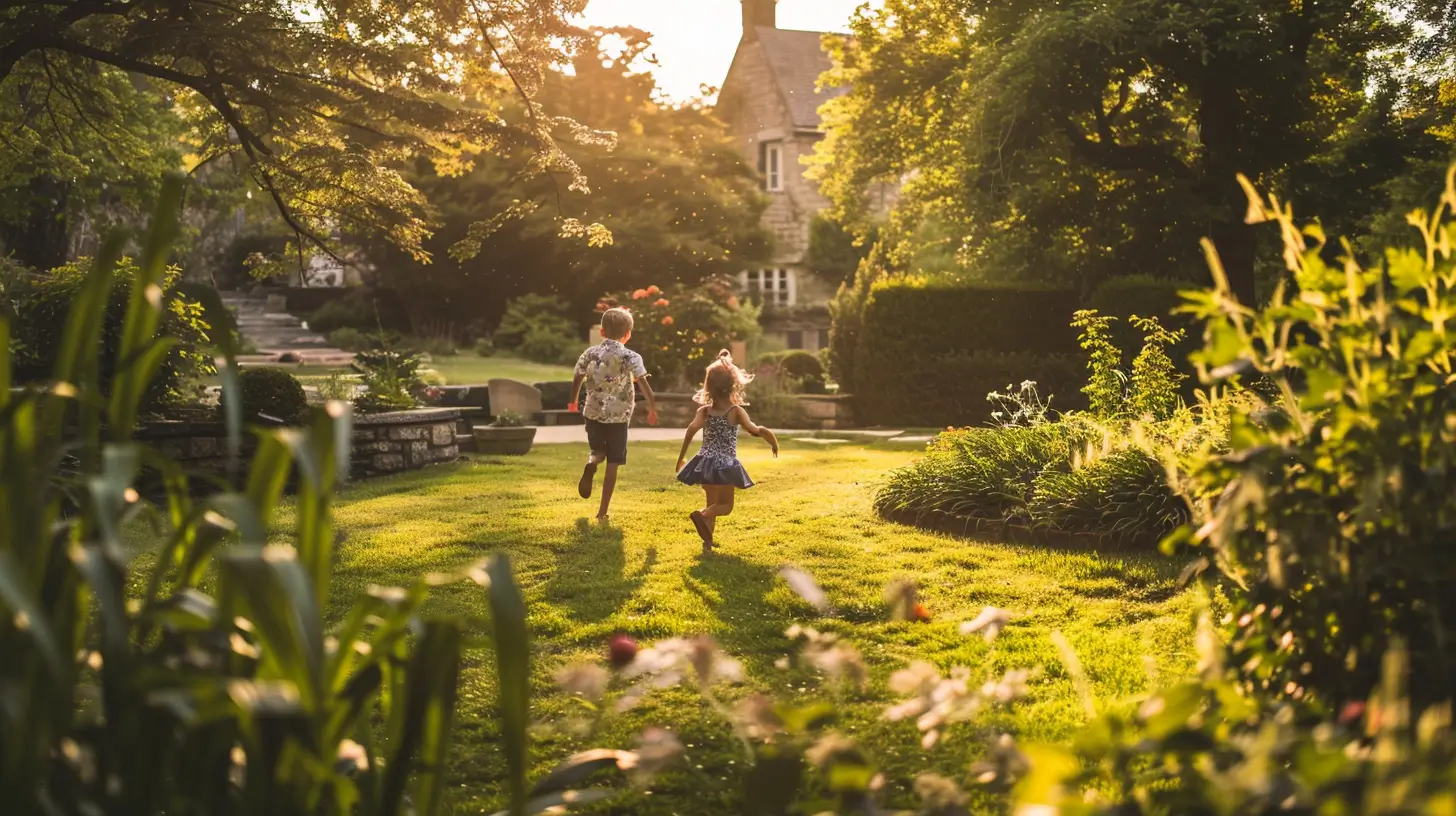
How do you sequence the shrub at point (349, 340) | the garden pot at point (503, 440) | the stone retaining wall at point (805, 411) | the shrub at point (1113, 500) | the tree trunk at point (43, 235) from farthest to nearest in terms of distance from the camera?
the shrub at point (349, 340) < the stone retaining wall at point (805, 411) < the tree trunk at point (43, 235) < the garden pot at point (503, 440) < the shrub at point (1113, 500)

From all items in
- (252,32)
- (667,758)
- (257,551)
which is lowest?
(667,758)

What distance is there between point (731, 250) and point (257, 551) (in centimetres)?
3293

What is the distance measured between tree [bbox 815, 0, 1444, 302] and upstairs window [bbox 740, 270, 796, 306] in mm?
15658

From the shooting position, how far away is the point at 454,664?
80.4 inches

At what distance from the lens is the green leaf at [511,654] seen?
178 cm

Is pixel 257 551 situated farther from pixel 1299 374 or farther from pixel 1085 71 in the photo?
pixel 1085 71

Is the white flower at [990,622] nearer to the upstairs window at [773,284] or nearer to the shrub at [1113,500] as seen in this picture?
the shrub at [1113,500]

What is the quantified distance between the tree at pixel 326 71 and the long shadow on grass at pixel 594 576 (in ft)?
14.0

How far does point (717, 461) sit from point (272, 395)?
514 centimetres

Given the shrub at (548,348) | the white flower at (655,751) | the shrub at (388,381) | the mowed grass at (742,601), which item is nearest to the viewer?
the white flower at (655,751)

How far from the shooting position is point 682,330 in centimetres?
2197

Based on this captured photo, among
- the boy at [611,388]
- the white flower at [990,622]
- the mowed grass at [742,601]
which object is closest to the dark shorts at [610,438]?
the boy at [611,388]

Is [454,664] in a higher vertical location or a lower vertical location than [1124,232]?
lower

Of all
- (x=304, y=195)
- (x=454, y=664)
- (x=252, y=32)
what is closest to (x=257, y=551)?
(x=454, y=664)
